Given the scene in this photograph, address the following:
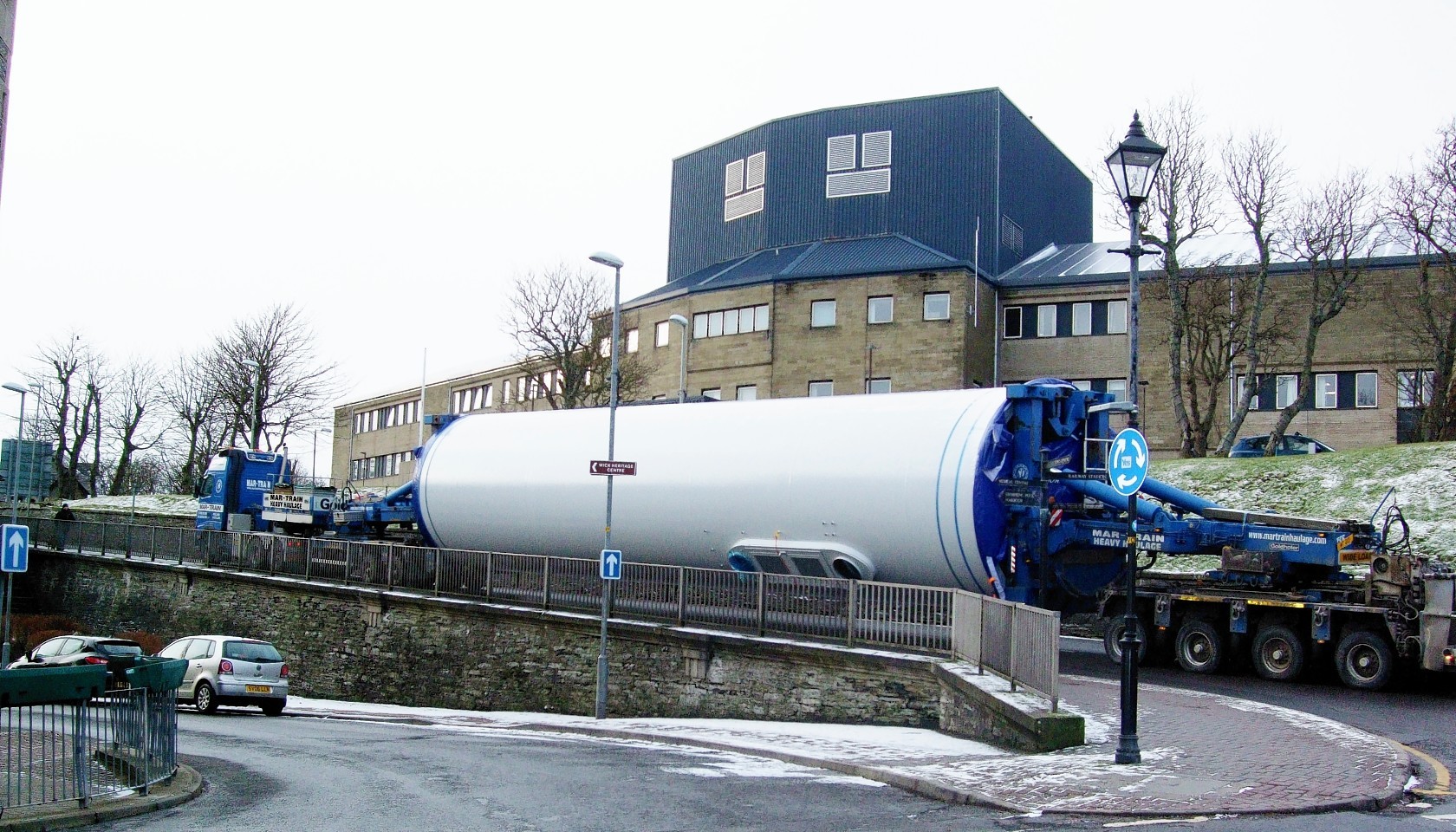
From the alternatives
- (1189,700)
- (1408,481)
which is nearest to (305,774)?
(1189,700)

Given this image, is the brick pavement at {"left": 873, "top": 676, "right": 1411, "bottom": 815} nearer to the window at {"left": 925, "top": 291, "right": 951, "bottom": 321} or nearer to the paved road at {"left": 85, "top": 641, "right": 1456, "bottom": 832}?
the paved road at {"left": 85, "top": 641, "right": 1456, "bottom": 832}

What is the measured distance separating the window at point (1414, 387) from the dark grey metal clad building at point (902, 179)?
1553 cm

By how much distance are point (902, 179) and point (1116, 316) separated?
35.6 feet

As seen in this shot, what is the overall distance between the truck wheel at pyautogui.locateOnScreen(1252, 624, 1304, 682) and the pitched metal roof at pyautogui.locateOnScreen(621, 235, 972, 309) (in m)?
29.8

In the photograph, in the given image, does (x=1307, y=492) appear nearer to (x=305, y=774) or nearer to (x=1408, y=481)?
(x=1408, y=481)

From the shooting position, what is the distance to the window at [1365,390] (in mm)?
44500

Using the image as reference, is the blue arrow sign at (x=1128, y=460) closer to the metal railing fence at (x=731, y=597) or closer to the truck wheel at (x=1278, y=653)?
the metal railing fence at (x=731, y=597)

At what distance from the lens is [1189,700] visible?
16516mm

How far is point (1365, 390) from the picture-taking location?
A: 4462 centimetres

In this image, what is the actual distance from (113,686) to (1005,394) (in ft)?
41.2

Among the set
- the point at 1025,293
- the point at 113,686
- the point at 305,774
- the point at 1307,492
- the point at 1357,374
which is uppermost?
the point at 1025,293

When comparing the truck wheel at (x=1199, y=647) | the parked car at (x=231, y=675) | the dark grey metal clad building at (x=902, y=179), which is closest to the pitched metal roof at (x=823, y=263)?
the dark grey metal clad building at (x=902, y=179)

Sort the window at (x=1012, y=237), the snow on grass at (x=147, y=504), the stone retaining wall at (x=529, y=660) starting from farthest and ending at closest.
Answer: the snow on grass at (x=147, y=504) < the window at (x=1012, y=237) < the stone retaining wall at (x=529, y=660)

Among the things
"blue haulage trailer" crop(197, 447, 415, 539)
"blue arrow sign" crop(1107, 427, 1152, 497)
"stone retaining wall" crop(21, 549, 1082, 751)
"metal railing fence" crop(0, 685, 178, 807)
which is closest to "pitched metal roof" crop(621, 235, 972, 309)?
"blue haulage trailer" crop(197, 447, 415, 539)
